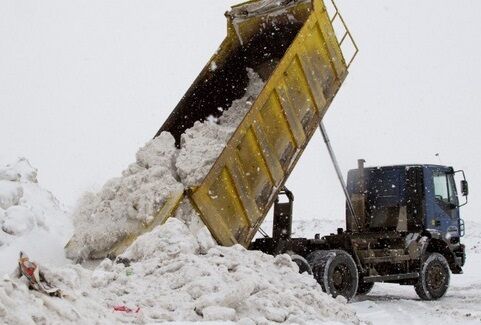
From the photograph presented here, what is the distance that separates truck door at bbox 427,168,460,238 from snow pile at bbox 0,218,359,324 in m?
4.87

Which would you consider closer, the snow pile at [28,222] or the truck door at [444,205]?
the snow pile at [28,222]

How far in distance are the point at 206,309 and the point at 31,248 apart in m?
4.29

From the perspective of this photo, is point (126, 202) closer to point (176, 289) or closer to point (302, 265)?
point (176, 289)

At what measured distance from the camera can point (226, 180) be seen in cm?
738

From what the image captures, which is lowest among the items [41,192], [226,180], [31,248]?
[31,248]

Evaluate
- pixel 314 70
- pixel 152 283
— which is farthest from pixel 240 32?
pixel 152 283

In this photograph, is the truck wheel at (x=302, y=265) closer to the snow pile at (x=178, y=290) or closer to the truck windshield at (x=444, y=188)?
the snow pile at (x=178, y=290)

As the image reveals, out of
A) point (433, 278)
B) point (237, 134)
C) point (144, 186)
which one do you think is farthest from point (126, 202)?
point (433, 278)

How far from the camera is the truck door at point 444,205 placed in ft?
36.1

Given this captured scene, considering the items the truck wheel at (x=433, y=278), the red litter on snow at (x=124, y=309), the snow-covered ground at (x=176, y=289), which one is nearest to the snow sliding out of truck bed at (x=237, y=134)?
the snow-covered ground at (x=176, y=289)

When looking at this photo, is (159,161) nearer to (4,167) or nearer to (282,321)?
(282,321)

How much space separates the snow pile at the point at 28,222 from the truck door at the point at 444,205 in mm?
6306

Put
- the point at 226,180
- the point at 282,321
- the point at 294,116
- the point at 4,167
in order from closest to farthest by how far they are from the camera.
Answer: the point at 282,321 < the point at 226,180 < the point at 294,116 < the point at 4,167

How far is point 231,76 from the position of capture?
30.3ft
